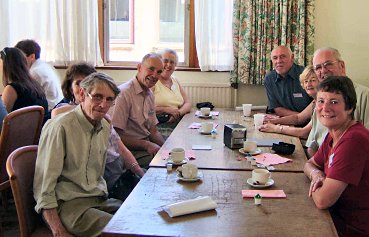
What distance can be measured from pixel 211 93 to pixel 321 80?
1948 mm

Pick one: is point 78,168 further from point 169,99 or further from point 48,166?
point 169,99

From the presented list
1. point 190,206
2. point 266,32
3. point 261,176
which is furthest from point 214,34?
point 190,206

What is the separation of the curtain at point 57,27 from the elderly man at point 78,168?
8.87 ft

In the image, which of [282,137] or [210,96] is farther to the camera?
[210,96]

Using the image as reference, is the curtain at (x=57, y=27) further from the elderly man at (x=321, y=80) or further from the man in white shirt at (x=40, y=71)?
the elderly man at (x=321, y=80)

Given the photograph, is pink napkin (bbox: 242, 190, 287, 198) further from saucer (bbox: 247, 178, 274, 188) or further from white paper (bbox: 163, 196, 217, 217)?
white paper (bbox: 163, 196, 217, 217)

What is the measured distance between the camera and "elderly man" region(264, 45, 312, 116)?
3.79 m

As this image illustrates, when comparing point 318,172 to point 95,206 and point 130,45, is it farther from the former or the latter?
point 130,45

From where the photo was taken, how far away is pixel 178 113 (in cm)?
378

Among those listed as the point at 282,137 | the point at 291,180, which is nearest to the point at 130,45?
the point at 282,137

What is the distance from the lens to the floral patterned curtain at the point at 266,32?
437 centimetres

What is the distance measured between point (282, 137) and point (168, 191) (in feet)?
4.21

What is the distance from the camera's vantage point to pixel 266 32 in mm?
4445

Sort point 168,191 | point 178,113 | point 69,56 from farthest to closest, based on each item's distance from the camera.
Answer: point 69,56, point 178,113, point 168,191
